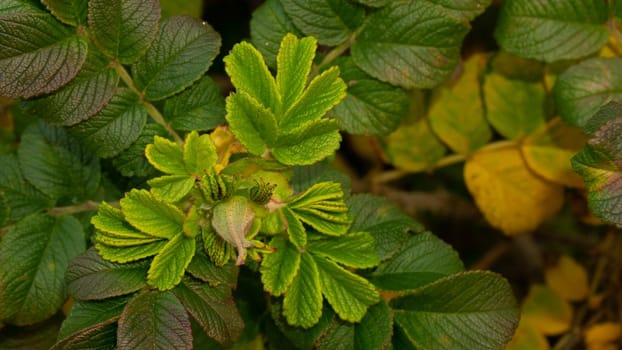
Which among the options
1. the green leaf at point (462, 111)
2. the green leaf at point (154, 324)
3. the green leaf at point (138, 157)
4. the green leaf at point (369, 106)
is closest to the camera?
the green leaf at point (154, 324)

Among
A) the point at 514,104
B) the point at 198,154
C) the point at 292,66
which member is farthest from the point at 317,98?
the point at 514,104

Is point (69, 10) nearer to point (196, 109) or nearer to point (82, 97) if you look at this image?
point (82, 97)

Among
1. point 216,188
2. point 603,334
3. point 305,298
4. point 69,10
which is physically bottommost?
point 603,334

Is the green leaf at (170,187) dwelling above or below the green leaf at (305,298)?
above

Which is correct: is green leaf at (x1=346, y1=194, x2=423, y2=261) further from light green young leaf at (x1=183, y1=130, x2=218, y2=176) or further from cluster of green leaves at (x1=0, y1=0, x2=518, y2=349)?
light green young leaf at (x1=183, y1=130, x2=218, y2=176)

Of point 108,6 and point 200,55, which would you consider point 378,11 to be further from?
point 108,6

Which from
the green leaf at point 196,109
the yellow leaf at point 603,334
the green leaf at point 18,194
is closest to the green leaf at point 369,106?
the green leaf at point 196,109

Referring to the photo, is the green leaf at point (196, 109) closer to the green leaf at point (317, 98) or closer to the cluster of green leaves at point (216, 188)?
the cluster of green leaves at point (216, 188)

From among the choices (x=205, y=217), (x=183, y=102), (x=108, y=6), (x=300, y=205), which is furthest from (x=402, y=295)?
(x=108, y=6)
